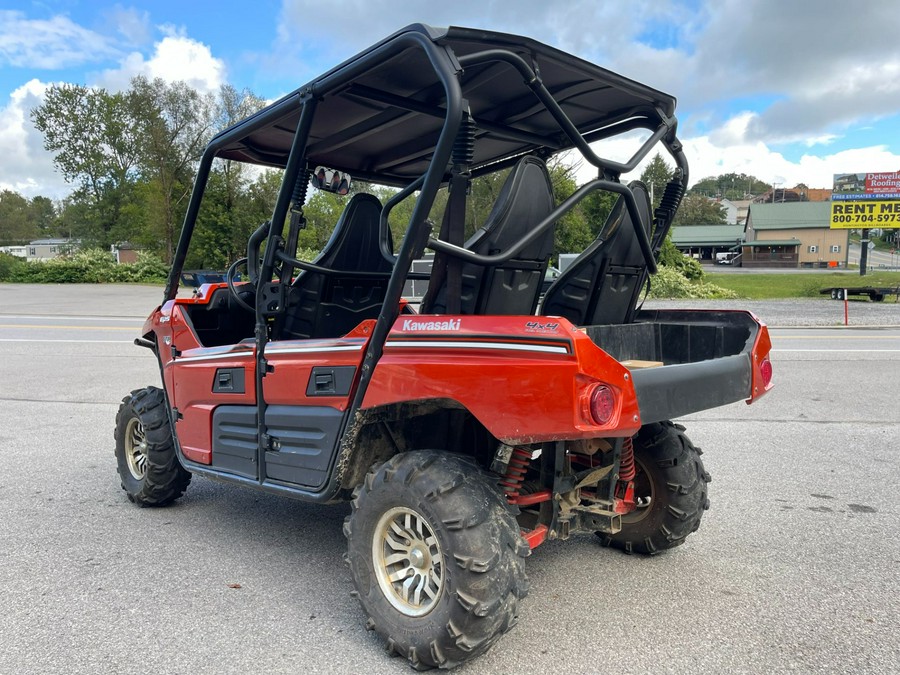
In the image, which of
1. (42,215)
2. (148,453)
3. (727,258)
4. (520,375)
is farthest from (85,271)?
(42,215)

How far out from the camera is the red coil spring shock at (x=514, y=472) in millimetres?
3178

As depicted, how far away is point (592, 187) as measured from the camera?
3104 millimetres

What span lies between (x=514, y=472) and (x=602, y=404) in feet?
2.53

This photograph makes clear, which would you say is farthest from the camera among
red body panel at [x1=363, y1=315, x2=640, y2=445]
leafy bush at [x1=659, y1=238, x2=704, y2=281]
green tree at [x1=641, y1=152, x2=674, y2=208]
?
leafy bush at [x1=659, y1=238, x2=704, y2=281]

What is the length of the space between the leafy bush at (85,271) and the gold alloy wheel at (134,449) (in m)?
37.8

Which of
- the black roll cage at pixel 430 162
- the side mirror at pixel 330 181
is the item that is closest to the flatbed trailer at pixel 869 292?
the black roll cage at pixel 430 162

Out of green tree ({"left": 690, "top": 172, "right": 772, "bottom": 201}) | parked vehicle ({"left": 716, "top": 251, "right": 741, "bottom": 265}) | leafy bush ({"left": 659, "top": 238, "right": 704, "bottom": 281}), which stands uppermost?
green tree ({"left": 690, "top": 172, "right": 772, "bottom": 201})

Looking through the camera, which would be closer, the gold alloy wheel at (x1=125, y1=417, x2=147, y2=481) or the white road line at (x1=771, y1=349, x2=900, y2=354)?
the gold alloy wheel at (x1=125, y1=417, x2=147, y2=481)

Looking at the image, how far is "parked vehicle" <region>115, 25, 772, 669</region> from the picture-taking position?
8.87 feet

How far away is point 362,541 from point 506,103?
7.86 ft

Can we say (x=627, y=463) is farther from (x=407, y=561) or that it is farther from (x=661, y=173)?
(x=661, y=173)

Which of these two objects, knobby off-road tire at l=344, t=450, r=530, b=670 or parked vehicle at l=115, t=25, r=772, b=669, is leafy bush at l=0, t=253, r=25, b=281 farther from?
knobby off-road tire at l=344, t=450, r=530, b=670

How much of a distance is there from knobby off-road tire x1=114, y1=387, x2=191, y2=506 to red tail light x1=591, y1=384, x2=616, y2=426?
3.18 m

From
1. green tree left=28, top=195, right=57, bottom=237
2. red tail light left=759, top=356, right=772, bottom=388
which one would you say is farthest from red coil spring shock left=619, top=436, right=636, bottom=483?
green tree left=28, top=195, right=57, bottom=237
